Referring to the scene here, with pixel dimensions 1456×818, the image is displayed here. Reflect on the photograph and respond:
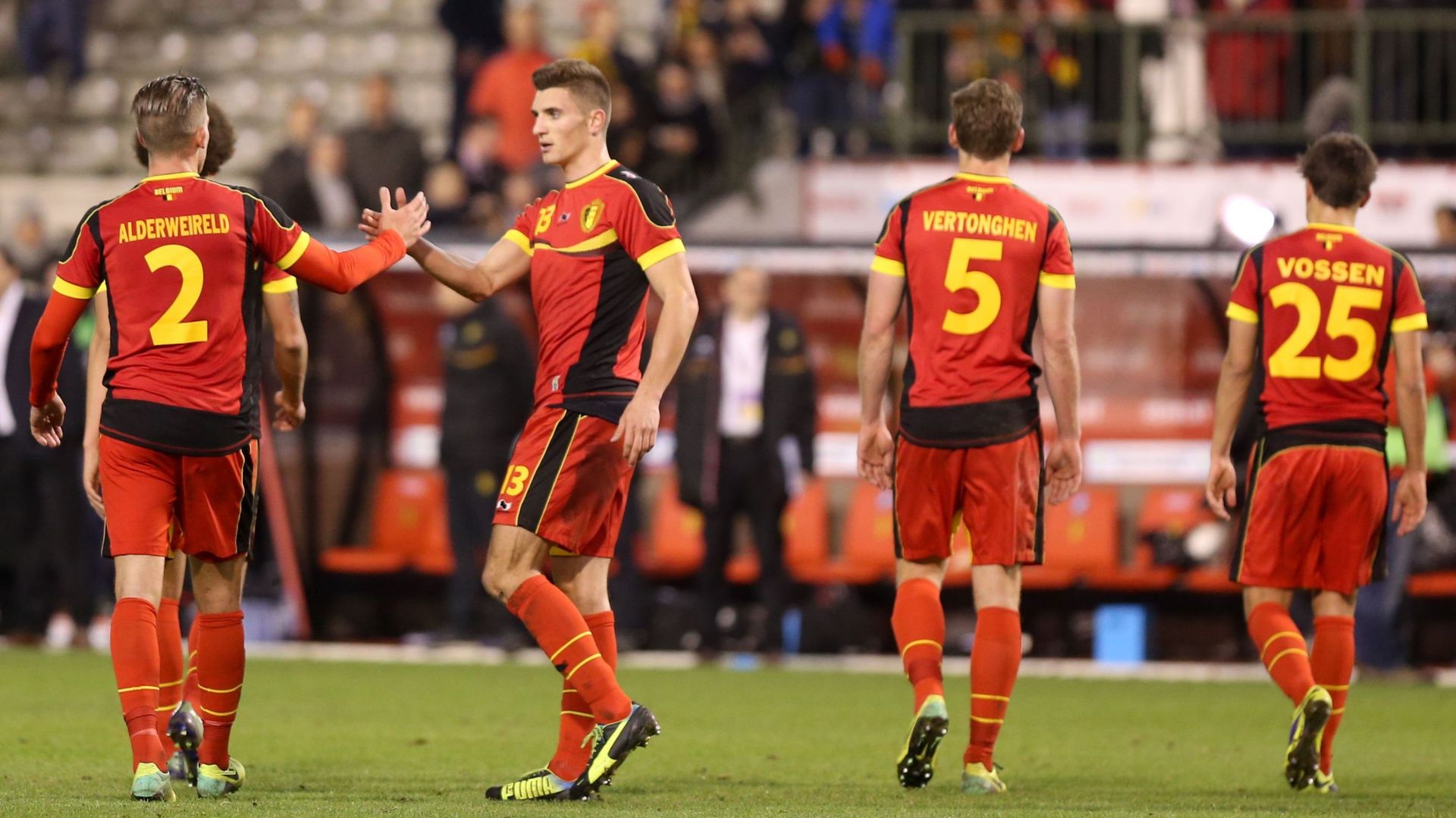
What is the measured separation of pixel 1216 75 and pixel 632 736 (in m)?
10.6

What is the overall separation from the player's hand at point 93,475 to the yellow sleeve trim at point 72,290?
546 millimetres

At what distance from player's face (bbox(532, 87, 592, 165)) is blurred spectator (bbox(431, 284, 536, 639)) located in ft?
21.1

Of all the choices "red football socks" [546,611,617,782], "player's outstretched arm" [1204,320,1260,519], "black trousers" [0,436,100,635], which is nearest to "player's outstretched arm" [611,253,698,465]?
"red football socks" [546,611,617,782]

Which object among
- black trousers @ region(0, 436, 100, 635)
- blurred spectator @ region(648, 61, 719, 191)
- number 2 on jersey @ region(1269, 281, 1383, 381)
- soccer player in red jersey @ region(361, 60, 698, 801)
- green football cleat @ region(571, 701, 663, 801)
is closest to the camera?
green football cleat @ region(571, 701, 663, 801)

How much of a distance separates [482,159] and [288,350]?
8.87 metres

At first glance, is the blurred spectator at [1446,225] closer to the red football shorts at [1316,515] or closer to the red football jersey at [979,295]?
the red football shorts at [1316,515]

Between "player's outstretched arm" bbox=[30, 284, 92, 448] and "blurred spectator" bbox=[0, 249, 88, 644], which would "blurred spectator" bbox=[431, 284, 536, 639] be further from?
"player's outstretched arm" bbox=[30, 284, 92, 448]

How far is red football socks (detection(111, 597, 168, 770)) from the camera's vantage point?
6582 millimetres

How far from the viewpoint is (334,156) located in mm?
15656

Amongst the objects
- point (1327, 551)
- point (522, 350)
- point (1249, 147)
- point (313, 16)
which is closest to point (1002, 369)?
point (1327, 551)

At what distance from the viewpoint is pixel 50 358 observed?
22.4 feet

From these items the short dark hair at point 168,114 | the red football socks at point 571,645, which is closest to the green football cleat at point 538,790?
the red football socks at point 571,645

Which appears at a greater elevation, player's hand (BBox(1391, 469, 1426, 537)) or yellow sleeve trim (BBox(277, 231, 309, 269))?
yellow sleeve trim (BBox(277, 231, 309, 269))

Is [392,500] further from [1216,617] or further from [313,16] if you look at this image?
[313,16]
